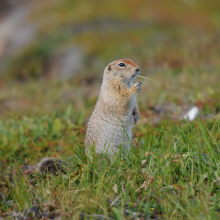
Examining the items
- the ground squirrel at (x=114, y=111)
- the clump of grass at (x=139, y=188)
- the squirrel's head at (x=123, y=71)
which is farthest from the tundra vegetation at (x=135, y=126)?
the squirrel's head at (x=123, y=71)

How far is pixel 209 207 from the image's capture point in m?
2.96

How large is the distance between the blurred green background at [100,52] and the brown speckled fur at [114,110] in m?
1.53

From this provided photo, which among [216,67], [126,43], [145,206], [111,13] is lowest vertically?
[145,206]

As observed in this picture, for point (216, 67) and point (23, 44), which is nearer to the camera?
point (216, 67)

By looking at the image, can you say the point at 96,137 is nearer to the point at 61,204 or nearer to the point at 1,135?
the point at 61,204

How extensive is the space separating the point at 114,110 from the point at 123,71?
519 mm

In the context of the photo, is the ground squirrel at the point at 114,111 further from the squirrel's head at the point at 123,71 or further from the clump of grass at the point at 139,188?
the clump of grass at the point at 139,188

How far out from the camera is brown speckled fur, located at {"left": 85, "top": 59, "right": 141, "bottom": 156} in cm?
432

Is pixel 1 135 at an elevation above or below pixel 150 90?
below

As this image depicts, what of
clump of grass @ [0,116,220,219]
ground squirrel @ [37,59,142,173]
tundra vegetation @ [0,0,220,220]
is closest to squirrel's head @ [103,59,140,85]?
ground squirrel @ [37,59,142,173]

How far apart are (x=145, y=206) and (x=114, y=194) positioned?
0.97 ft

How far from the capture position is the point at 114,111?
447 centimetres

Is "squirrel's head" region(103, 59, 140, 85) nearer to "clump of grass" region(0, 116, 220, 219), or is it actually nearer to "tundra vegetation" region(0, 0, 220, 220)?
"tundra vegetation" region(0, 0, 220, 220)

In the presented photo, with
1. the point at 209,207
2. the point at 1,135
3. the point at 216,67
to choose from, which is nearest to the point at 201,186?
the point at 209,207
